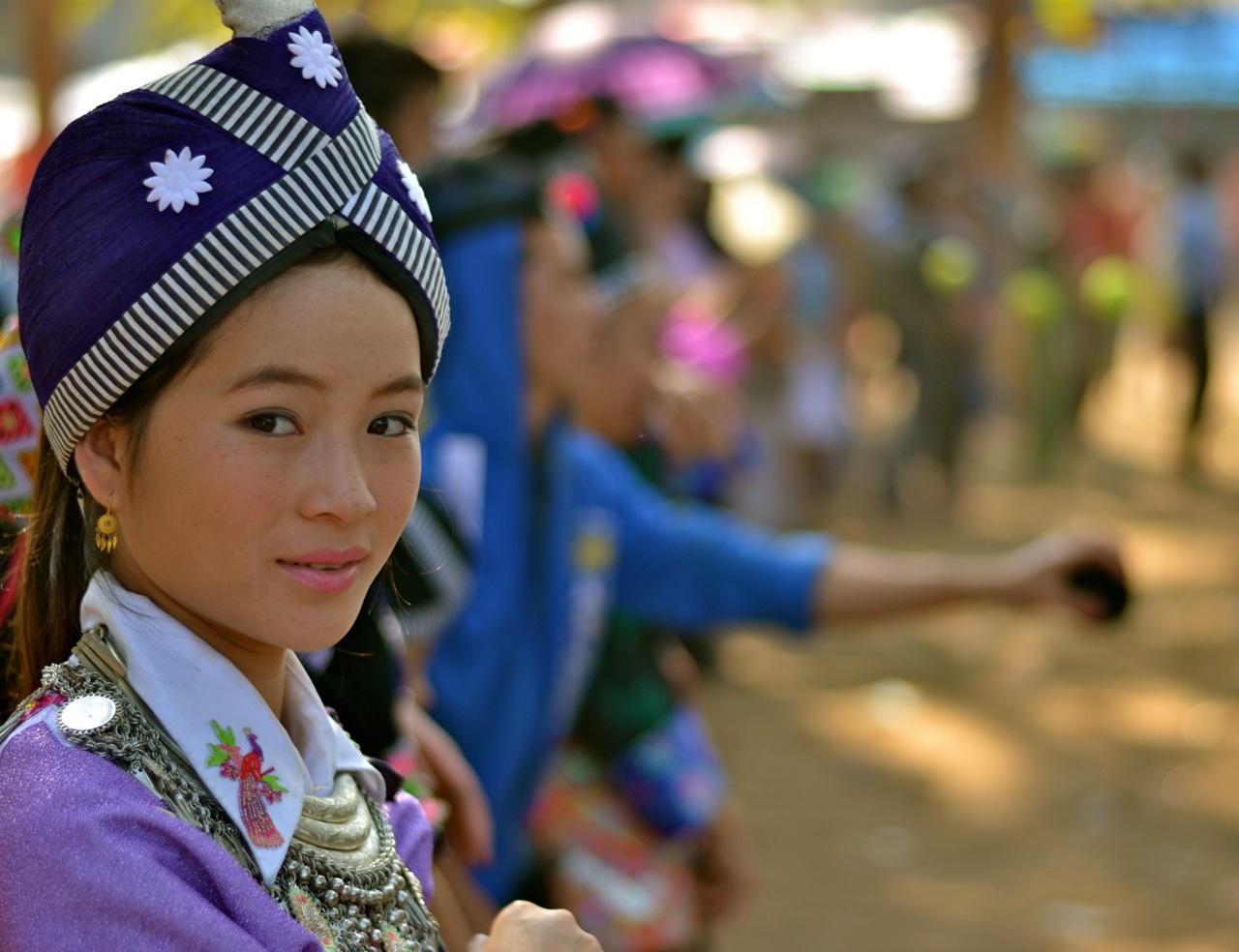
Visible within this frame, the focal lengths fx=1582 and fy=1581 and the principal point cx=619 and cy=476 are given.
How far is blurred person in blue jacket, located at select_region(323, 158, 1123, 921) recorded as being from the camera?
2.94 m

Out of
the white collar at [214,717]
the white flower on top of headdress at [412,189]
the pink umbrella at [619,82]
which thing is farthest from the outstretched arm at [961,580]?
the pink umbrella at [619,82]

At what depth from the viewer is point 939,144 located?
16984mm

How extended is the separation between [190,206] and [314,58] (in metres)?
0.17

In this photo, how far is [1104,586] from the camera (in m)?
2.84

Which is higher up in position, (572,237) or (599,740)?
(572,237)

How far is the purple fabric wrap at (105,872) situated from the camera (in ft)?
3.59

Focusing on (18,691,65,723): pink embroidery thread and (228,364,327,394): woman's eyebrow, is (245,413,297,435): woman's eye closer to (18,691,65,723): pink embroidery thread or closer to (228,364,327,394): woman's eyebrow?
(228,364,327,394): woman's eyebrow

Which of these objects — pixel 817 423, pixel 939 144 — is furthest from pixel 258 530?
pixel 939 144

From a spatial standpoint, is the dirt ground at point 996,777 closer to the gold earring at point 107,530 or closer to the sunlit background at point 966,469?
the sunlit background at point 966,469

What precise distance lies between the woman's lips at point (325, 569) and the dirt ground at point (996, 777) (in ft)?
9.23

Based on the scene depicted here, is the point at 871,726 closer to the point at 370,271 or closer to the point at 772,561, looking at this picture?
the point at 772,561

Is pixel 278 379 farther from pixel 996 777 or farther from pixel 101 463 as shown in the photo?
pixel 996 777

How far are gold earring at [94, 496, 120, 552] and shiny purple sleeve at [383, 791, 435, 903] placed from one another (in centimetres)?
35

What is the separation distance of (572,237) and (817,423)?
6.46 metres
